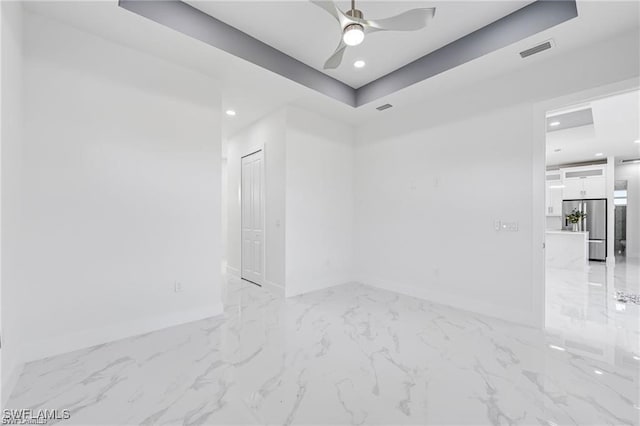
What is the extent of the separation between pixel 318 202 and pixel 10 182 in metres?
3.41

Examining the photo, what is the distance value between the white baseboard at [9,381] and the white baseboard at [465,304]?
4108mm

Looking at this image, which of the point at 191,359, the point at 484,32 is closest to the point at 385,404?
the point at 191,359

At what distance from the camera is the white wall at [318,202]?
423cm

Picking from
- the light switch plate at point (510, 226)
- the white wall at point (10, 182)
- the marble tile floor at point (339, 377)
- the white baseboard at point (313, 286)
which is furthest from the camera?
the white baseboard at point (313, 286)

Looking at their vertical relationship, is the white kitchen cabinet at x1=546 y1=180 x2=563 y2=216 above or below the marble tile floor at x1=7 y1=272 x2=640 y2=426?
above

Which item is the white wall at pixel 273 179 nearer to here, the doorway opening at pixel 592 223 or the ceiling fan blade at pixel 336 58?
the ceiling fan blade at pixel 336 58

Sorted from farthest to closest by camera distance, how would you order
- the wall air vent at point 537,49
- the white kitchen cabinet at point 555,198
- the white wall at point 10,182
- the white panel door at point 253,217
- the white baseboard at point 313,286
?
the white kitchen cabinet at point 555,198
the white panel door at point 253,217
the white baseboard at point 313,286
the wall air vent at point 537,49
the white wall at point 10,182

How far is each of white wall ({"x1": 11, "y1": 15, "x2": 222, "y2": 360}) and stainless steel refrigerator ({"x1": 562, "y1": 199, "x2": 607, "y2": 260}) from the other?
9.72m

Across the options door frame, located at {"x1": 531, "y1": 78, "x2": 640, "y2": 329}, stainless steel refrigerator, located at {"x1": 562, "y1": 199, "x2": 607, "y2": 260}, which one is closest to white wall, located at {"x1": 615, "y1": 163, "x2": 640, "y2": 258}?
stainless steel refrigerator, located at {"x1": 562, "y1": 199, "x2": 607, "y2": 260}

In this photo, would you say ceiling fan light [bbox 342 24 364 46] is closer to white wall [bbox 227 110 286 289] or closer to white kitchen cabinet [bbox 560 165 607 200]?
white wall [bbox 227 110 286 289]

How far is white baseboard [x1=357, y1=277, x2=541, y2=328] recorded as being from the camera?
3077mm

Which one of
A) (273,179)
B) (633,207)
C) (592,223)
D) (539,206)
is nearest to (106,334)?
(273,179)

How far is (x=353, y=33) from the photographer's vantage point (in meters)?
2.07

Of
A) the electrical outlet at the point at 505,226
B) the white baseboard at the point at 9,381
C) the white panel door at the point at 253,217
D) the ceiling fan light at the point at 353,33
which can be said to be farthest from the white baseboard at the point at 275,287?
the ceiling fan light at the point at 353,33
